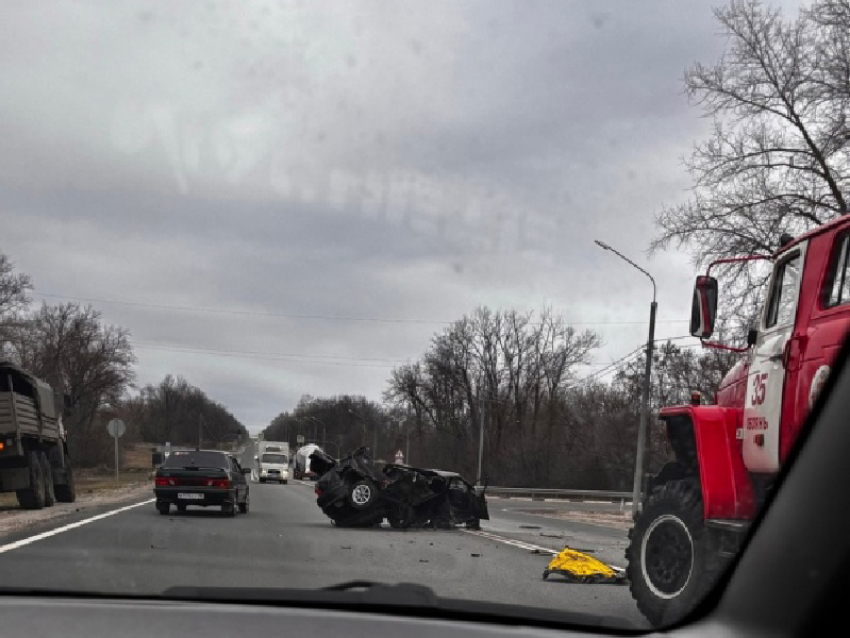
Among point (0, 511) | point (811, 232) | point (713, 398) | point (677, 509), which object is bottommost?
point (0, 511)

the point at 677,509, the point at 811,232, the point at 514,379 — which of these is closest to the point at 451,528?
the point at 514,379

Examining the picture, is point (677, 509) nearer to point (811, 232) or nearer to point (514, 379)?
point (811, 232)

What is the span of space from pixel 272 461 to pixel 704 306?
151 feet

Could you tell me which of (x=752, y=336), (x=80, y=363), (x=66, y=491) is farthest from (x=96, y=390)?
(x=752, y=336)

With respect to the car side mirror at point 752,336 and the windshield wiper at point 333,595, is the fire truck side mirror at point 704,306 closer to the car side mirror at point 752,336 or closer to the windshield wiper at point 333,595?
the car side mirror at point 752,336

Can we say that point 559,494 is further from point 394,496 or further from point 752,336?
point 752,336

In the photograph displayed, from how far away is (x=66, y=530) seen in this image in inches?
544

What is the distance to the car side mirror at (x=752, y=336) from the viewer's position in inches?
283

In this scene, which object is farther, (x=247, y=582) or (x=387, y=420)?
(x=387, y=420)

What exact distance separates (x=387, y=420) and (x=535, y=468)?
21.5 ft

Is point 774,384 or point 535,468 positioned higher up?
point 774,384

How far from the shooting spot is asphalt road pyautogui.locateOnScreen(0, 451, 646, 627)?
6.26 metres

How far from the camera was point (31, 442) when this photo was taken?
22.4m

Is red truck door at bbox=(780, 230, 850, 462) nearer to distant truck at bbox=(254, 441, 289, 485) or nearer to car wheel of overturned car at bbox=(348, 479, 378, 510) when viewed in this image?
car wheel of overturned car at bbox=(348, 479, 378, 510)
